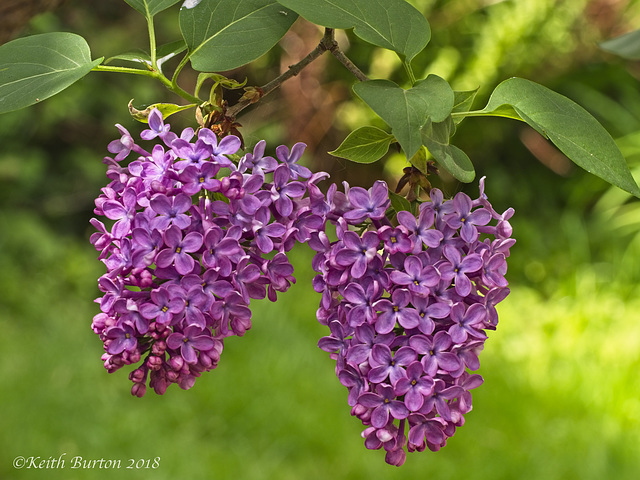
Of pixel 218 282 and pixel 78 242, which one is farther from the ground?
pixel 218 282

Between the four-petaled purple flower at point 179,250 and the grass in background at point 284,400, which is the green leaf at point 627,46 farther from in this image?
the grass in background at point 284,400

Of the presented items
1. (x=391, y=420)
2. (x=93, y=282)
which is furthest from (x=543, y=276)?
(x=391, y=420)

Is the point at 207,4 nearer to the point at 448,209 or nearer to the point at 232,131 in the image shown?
the point at 232,131

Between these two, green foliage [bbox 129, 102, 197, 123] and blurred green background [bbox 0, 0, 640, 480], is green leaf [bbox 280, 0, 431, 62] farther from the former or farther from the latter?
blurred green background [bbox 0, 0, 640, 480]

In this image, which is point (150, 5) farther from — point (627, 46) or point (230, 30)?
point (627, 46)

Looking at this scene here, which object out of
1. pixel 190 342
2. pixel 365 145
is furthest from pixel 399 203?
pixel 190 342

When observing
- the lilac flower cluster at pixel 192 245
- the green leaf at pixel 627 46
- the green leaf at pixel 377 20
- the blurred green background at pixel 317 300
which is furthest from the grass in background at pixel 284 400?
the green leaf at pixel 377 20

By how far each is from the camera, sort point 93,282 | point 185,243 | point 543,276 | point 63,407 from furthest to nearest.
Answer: point 543,276
point 93,282
point 63,407
point 185,243
